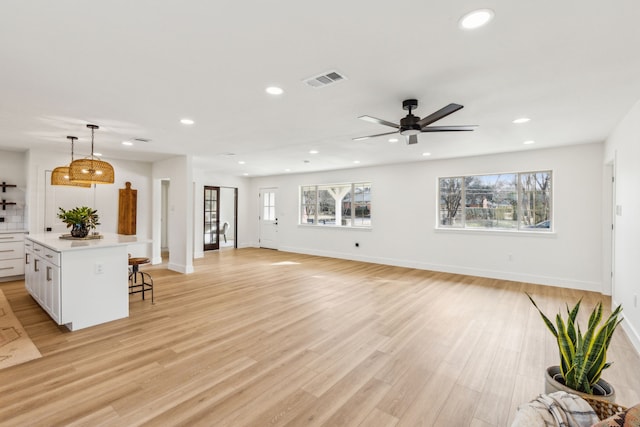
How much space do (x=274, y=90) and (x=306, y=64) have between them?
23.1 inches

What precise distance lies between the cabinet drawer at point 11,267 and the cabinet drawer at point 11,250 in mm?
75

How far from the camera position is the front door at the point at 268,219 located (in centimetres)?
994

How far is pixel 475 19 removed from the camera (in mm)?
1711

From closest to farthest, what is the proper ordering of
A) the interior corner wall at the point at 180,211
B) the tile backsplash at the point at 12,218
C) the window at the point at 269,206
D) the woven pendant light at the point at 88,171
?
the woven pendant light at the point at 88,171 → the tile backsplash at the point at 12,218 → the interior corner wall at the point at 180,211 → the window at the point at 269,206

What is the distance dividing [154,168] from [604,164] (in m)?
8.56

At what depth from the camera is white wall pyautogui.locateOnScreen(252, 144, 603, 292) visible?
5.09 m

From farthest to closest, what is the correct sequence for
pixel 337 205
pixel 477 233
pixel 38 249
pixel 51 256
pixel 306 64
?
pixel 337 205 → pixel 477 233 → pixel 38 249 → pixel 51 256 → pixel 306 64

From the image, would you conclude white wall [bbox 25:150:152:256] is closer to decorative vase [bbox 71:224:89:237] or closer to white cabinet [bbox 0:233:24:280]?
white cabinet [bbox 0:233:24:280]

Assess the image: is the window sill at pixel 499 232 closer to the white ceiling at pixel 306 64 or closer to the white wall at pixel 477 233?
the white wall at pixel 477 233

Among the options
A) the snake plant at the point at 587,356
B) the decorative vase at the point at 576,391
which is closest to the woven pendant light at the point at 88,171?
the snake plant at the point at 587,356

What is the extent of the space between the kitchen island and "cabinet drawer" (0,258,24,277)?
2.46 metres

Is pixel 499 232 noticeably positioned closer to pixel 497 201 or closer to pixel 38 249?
pixel 497 201

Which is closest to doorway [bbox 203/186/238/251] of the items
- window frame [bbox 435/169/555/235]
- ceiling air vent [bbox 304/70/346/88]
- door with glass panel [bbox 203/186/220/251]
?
door with glass panel [bbox 203/186/220/251]

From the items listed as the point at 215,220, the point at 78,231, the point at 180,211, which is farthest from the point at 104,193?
the point at 215,220
